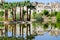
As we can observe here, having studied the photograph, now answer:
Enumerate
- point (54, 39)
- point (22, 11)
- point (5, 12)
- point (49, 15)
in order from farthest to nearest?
point (49, 15), point (22, 11), point (5, 12), point (54, 39)

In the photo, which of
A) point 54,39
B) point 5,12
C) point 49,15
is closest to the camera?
point 54,39

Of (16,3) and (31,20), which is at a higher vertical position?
(16,3)

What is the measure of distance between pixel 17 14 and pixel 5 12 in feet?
3.25

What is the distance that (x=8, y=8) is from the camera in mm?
10586

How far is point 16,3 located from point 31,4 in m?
0.95

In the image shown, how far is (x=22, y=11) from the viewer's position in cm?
1126

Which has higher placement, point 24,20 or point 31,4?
point 31,4

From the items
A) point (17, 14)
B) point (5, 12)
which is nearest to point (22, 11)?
point (17, 14)

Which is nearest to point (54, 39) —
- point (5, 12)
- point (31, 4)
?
point (5, 12)

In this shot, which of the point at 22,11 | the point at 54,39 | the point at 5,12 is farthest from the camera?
the point at 22,11

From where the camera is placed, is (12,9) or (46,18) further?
(46,18)

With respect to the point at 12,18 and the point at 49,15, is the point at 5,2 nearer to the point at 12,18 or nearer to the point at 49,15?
the point at 12,18

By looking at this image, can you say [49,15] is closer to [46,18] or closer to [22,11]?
[46,18]

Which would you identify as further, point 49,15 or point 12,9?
point 49,15
